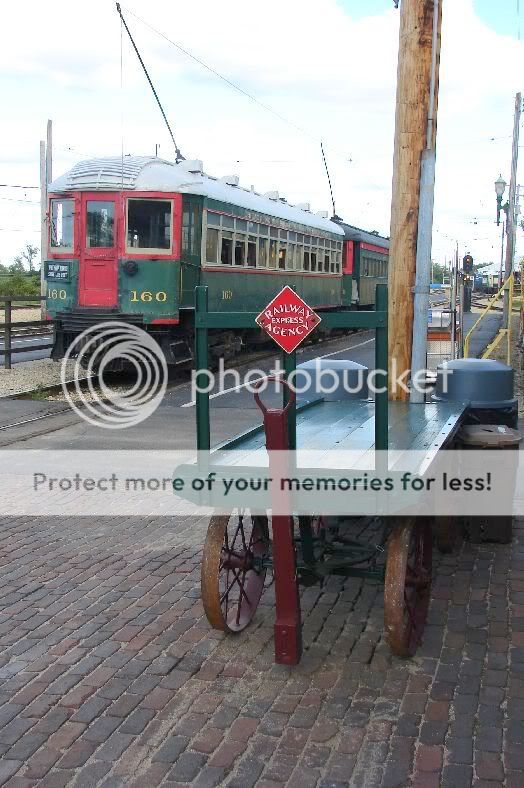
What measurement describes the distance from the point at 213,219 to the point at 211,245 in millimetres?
465

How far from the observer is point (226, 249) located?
1639cm

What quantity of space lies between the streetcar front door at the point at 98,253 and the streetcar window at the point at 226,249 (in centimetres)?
242

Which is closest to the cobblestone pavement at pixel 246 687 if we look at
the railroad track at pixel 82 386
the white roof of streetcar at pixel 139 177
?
the railroad track at pixel 82 386

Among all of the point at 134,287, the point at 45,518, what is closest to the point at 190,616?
the point at 45,518

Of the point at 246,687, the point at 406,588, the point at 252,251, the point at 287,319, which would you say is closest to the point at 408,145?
the point at 287,319

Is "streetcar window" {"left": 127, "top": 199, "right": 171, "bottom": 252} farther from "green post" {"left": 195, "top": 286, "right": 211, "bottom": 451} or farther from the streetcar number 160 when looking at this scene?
"green post" {"left": 195, "top": 286, "right": 211, "bottom": 451}

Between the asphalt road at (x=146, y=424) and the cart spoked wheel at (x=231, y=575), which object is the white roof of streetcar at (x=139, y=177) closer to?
the asphalt road at (x=146, y=424)

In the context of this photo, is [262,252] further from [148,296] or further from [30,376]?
[30,376]

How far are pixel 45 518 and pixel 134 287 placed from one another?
796 centimetres

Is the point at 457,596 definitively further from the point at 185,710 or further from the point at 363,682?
the point at 185,710

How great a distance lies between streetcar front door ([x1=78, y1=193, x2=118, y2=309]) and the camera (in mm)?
14500

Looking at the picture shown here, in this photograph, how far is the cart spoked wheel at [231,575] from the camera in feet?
14.5

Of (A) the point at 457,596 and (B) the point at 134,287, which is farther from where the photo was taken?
(B) the point at 134,287

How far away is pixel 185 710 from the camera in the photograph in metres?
3.83
